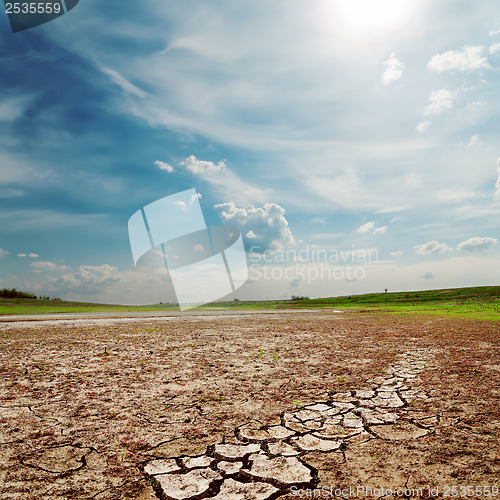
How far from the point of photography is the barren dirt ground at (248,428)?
316cm

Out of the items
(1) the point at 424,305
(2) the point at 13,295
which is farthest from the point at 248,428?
(2) the point at 13,295

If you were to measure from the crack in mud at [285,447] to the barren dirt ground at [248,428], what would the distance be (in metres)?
0.02

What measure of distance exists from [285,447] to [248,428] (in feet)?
2.24

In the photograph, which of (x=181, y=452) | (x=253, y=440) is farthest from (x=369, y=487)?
(x=181, y=452)

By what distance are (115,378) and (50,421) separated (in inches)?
93.2

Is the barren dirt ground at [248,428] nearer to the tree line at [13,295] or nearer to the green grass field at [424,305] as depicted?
the green grass field at [424,305]

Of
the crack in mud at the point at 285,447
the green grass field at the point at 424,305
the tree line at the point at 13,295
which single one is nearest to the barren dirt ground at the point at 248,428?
the crack in mud at the point at 285,447

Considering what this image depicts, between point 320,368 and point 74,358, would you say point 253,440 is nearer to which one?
point 320,368

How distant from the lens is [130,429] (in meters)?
4.38

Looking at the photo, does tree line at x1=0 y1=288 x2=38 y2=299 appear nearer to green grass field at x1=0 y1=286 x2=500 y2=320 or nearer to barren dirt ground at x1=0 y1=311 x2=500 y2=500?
green grass field at x1=0 y1=286 x2=500 y2=320

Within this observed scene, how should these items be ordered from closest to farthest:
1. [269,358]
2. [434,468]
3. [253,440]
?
[434,468] < [253,440] < [269,358]

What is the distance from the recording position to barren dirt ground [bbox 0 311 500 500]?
10.4ft

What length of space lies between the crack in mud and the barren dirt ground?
2 cm

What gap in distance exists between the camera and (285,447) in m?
3.87
